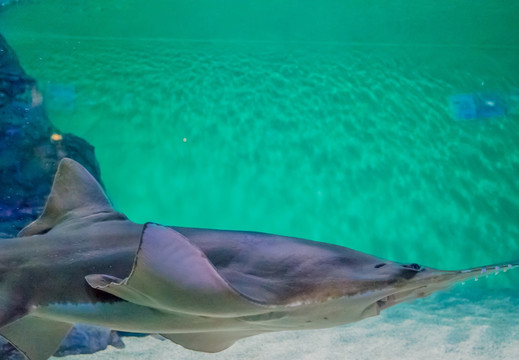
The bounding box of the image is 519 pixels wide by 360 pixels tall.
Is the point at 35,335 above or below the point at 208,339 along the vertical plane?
below

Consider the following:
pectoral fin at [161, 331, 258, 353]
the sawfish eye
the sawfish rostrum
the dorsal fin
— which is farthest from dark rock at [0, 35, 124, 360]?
the sawfish eye

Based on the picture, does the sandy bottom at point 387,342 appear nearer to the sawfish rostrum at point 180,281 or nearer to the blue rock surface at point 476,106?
the sawfish rostrum at point 180,281

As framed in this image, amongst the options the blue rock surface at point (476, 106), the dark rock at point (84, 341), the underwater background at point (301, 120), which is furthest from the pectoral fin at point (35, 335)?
the blue rock surface at point (476, 106)

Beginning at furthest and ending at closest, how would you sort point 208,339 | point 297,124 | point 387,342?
point 297,124, point 387,342, point 208,339

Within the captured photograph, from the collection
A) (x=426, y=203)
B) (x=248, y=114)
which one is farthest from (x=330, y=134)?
(x=426, y=203)

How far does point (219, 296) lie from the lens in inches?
55.8

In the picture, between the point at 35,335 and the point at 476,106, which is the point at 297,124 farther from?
the point at 35,335

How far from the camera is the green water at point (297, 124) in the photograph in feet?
35.0

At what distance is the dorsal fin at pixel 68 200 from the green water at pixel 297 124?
8398 mm

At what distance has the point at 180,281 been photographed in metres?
1.42

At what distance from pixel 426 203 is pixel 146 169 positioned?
7461mm

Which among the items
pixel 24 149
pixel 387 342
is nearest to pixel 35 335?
pixel 387 342

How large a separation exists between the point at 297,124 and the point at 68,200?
10.2m

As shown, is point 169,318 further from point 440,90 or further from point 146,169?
point 440,90
